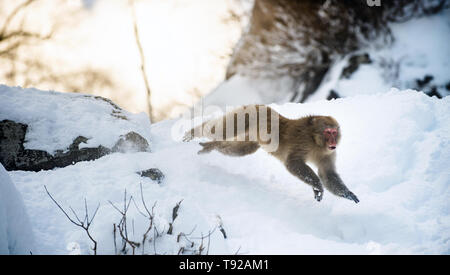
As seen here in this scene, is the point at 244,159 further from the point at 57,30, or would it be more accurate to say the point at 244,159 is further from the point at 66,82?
the point at 66,82

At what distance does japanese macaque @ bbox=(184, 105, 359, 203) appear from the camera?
12.2 feet

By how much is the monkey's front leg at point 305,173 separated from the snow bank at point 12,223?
2.71 m

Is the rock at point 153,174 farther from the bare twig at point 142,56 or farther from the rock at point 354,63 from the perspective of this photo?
the bare twig at point 142,56

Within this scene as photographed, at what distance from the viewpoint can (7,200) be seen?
196 cm

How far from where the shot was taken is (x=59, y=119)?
4.06m

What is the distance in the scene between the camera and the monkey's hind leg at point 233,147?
4.36 meters

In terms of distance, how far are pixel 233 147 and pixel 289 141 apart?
2.51 feet

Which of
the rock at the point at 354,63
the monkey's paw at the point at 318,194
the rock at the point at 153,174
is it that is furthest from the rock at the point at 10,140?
the rock at the point at 354,63

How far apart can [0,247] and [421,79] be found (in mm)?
8600

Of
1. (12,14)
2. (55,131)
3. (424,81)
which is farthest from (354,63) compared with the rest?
(12,14)

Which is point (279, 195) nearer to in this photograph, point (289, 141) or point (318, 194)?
point (318, 194)

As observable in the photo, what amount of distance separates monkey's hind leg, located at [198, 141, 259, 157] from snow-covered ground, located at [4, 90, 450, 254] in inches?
4.2

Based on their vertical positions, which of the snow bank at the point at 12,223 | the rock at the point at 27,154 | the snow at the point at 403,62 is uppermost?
the snow at the point at 403,62
